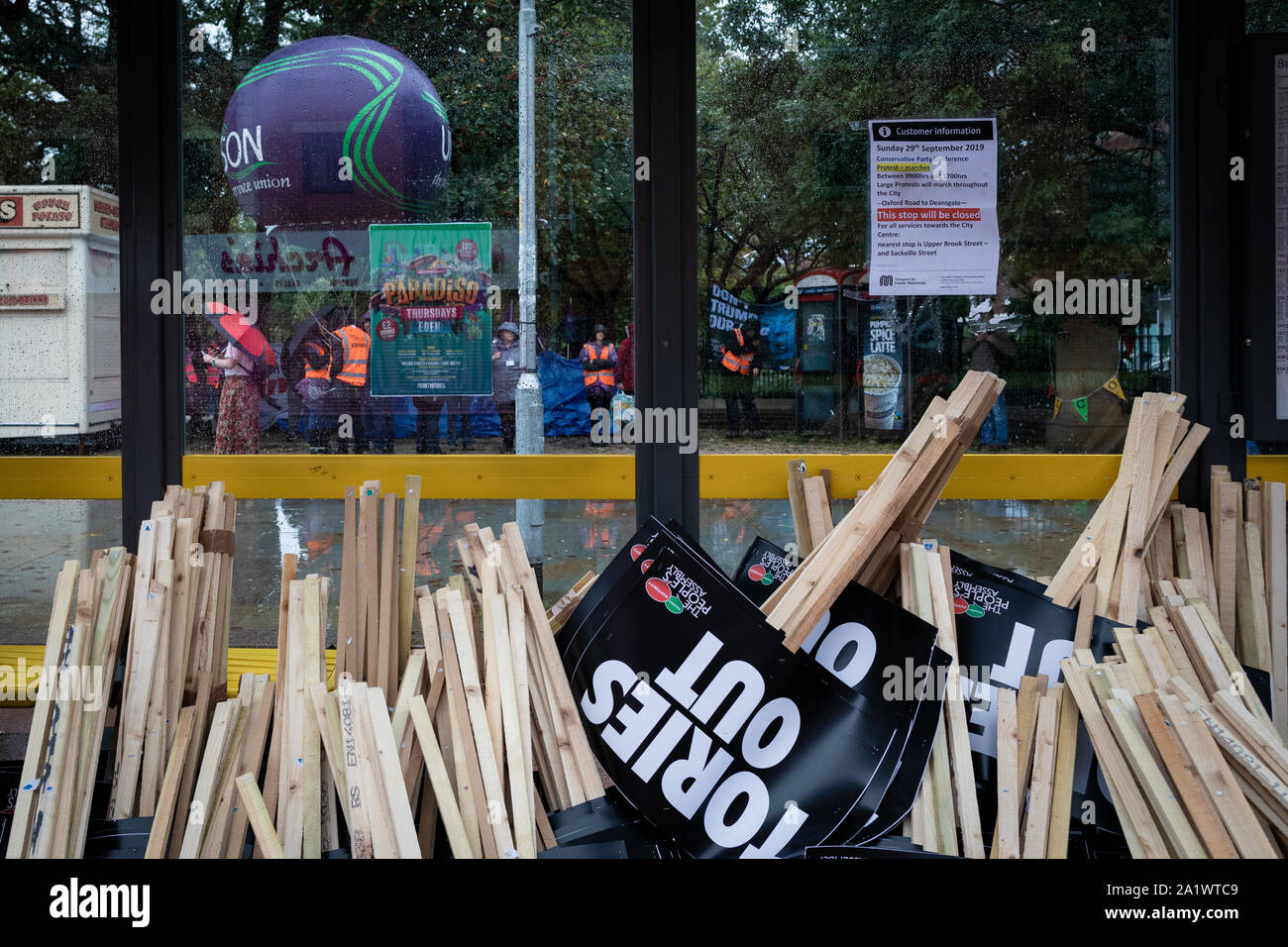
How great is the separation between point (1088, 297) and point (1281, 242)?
25.5 inches

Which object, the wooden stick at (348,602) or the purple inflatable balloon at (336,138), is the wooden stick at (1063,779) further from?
the purple inflatable balloon at (336,138)

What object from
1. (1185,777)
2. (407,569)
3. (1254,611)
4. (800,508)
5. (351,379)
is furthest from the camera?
(351,379)

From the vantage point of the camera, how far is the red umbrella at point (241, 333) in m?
3.94

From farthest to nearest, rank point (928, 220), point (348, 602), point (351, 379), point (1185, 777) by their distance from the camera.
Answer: point (351, 379), point (928, 220), point (348, 602), point (1185, 777)

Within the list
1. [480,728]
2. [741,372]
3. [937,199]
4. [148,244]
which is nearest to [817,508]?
[741,372]

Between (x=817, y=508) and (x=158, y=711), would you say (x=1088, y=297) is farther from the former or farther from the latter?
(x=158, y=711)

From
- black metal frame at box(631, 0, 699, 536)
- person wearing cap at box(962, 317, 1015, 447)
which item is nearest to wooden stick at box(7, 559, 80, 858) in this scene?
black metal frame at box(631, 0, 699, 536)

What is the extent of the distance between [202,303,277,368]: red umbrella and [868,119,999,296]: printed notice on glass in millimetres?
2324

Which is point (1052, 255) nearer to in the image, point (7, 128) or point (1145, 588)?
point (1145, 588)

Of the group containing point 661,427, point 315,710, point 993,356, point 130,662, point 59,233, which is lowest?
point 315,710

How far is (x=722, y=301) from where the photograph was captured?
3.87 meters

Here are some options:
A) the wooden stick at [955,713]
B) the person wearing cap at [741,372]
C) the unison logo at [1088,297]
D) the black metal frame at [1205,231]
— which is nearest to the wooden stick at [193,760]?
the person wearing cap at [741,372]

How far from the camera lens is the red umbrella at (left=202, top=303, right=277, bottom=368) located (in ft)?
12.9

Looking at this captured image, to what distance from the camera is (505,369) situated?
393cm
